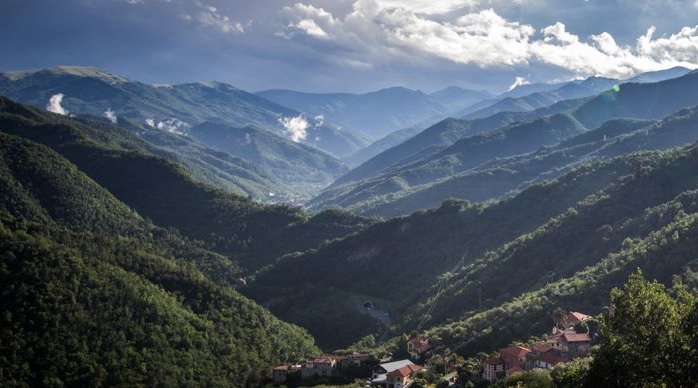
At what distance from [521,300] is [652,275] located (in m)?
25.3

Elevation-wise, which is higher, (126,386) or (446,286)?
(446,286)

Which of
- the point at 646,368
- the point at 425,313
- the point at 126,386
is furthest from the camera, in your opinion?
the point at 425,313

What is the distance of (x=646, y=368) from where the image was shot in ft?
147

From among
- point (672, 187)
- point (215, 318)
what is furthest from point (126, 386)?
point (672, 187)

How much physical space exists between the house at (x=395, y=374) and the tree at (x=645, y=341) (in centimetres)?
4700

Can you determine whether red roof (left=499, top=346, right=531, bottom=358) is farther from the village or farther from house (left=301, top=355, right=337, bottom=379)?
house (left=301, top=355, right=337, bottom=379)

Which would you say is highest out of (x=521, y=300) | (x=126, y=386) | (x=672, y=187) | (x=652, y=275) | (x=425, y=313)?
(x=672, y=187)

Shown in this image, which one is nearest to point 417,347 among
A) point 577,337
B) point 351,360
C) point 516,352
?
point 351,360

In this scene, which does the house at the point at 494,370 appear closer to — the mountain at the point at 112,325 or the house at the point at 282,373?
the house at the point at 282,373

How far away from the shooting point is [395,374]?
310 ft

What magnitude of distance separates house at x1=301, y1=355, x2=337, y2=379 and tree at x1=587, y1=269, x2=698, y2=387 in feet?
220

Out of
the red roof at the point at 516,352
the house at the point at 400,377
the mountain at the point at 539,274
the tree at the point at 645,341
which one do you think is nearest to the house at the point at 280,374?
the house at the point at 400,377

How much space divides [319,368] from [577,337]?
45826 mm

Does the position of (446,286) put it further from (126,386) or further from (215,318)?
(126,386)
